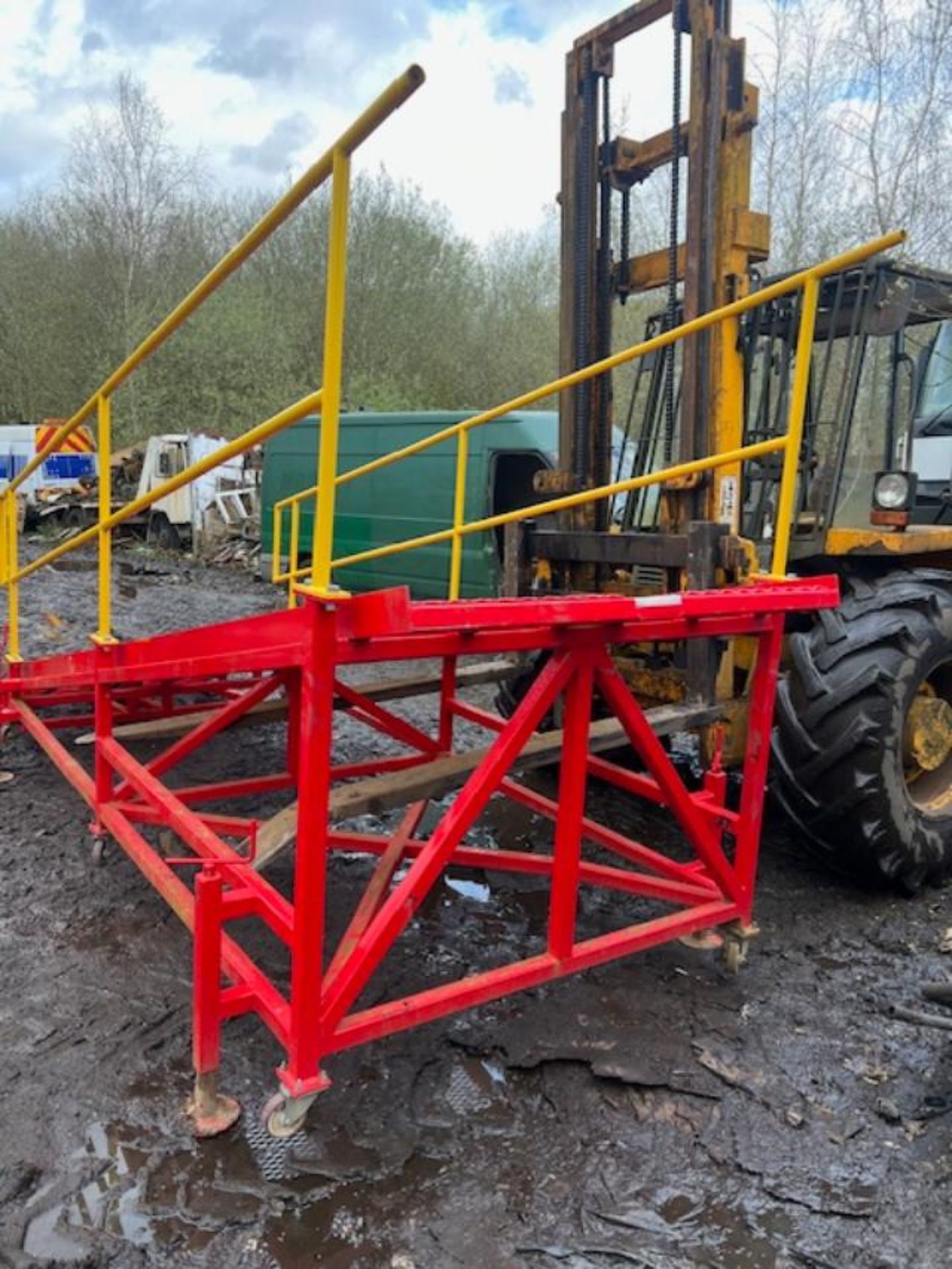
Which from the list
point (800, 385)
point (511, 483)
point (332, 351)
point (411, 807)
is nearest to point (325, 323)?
point (332, 351)

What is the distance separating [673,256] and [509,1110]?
3.21m

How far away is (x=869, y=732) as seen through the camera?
3.29m

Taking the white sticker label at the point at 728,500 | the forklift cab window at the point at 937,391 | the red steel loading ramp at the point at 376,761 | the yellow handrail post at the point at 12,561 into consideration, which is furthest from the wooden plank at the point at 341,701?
the forklift cab window at the point at 937,391

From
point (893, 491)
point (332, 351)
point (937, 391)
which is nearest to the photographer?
point (332, 351)

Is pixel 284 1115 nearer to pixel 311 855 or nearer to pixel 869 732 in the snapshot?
pixel 311 855

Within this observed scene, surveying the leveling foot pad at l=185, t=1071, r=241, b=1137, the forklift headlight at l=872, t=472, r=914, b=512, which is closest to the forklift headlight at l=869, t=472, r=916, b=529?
the forklift headlight at l=872, t=472, r=914, b=512

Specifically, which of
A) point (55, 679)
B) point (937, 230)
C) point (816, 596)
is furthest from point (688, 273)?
point (937, 230)

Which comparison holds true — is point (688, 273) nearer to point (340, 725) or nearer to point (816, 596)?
point (816, 596)

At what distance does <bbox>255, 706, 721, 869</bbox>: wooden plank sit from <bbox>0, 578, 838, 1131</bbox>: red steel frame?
58 mm

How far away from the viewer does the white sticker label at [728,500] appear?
3.71 metres

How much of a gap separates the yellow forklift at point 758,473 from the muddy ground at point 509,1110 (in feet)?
1.98

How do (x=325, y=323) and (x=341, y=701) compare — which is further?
(x=341, y=701)

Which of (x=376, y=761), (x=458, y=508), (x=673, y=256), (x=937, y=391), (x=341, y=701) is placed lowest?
(x=376, y=761)

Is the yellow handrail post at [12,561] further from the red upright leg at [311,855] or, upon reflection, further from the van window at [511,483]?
the van window at [511,483]
